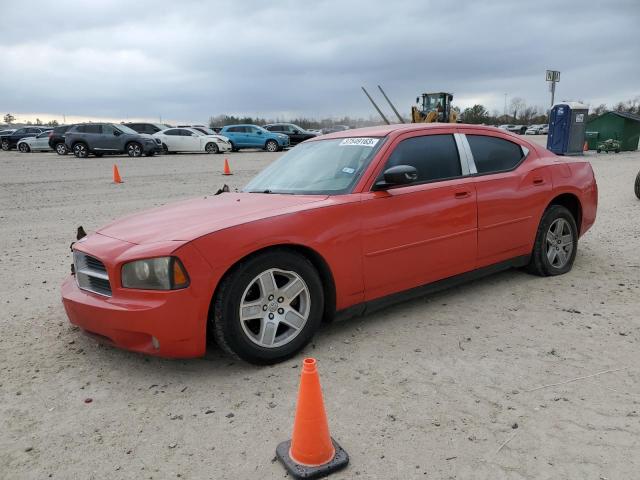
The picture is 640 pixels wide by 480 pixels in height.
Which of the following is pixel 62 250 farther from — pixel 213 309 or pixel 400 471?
pixel 400 471

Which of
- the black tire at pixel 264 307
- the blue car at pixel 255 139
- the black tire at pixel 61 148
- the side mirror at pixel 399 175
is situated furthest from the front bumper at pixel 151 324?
the black tire at pixel 61 148

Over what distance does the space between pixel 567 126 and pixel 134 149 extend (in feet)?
60.7

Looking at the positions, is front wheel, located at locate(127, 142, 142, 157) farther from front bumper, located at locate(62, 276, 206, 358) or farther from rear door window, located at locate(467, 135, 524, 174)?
front bumper, located at locate(62, 276, 206, 358)

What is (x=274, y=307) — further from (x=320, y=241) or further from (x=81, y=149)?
(x=81, y=149)

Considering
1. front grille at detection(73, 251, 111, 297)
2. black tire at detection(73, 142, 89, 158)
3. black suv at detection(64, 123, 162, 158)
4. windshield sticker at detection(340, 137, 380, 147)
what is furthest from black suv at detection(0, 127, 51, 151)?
windshield sticker at detection(340, 137, 380, 147)

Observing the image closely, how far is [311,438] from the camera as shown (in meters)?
2.37

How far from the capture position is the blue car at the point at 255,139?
2855 centimetres

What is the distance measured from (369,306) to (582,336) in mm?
1550

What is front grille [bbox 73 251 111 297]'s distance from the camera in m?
3.31

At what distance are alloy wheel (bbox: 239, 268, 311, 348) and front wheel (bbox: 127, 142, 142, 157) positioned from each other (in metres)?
22.2

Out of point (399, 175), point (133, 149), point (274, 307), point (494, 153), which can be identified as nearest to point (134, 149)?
point (133, 149)

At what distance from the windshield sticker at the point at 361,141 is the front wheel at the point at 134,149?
21.3m

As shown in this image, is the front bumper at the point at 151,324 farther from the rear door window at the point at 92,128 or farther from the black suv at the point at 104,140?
the rear door window at the point at 92,128

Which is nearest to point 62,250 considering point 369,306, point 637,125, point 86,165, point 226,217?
point 226,217
